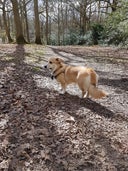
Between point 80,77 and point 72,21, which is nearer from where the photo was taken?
point 80,77

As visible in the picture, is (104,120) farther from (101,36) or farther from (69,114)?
(101,36)

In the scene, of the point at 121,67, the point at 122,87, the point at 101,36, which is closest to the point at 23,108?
the point at 122,87

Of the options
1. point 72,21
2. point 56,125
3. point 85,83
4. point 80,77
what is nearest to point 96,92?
point 85,83

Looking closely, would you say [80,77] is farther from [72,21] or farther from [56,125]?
[72,21]

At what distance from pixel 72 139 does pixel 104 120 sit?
93 centimetres

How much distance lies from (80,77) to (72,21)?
28.0 metres

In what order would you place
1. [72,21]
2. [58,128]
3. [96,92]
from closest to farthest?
[58,128], [96,92], [72,21]

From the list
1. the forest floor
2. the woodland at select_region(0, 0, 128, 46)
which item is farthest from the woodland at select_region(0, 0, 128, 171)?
the woodland at select_region(0, 0, 128, 46)

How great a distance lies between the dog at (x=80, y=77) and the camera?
197 inches

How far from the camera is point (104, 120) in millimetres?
4406

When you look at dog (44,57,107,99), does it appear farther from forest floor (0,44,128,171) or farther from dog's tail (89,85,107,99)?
forest floor (0,44,128,171)

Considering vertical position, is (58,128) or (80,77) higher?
(80,77)

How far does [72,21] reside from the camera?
31.9 meters

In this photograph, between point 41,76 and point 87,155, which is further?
point 41,76
